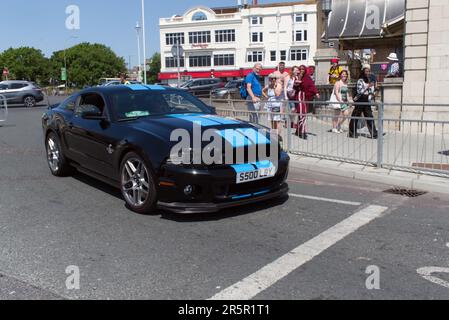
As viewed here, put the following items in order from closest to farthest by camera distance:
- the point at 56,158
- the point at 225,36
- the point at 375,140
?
the point at 56,158 < the point at 375,140 < the point at 225,36

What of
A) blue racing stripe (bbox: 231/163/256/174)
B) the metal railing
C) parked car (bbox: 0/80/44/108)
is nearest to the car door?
blue racing stripe (bbox: 231/163/256/174)

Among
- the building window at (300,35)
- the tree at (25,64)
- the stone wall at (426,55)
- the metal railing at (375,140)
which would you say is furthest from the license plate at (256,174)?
the tree at (25,64)

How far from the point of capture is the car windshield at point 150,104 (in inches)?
239

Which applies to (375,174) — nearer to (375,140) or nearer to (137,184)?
(375,140)

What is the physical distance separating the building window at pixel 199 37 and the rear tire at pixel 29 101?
53.5 metres

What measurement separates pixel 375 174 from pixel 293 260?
393 cm


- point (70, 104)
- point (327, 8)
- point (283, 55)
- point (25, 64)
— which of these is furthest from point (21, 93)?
point (25, 64)

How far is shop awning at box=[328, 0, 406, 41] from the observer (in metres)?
22.8

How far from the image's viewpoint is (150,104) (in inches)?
245

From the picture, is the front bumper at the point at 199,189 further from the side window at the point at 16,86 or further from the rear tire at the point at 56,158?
the side window at the point at 16,86

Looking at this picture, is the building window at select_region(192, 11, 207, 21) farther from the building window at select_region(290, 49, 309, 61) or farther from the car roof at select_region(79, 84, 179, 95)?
the car roof at select_region(79, 84, 179, 95)

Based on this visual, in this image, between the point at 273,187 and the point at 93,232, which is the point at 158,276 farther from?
the point at 273,187
